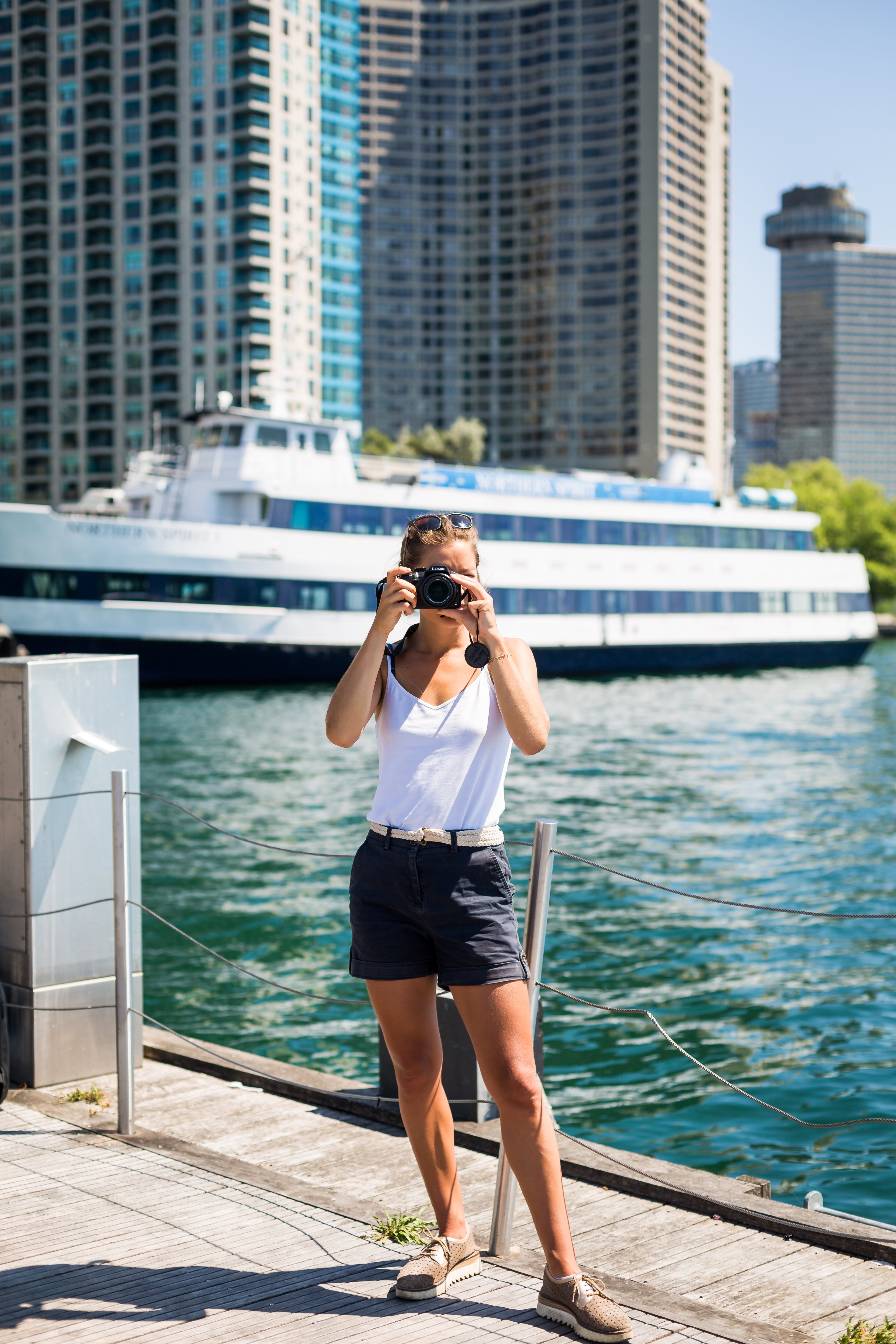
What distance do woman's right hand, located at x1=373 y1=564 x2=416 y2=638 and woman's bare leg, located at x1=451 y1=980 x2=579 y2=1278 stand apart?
79cm

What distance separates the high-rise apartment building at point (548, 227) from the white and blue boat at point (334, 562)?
89.5 meters

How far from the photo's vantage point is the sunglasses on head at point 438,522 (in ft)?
9.35

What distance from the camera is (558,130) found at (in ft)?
448

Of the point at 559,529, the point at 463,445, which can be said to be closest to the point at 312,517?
the point at 559,529

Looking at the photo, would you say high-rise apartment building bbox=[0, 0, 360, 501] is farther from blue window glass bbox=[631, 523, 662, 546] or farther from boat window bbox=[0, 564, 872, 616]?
boat window bbox=[0, 564, 872, 616]

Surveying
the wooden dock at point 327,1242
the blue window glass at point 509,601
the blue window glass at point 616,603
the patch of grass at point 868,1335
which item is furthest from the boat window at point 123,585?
the patch of grass at point 868,1335

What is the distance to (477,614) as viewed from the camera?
108 inches

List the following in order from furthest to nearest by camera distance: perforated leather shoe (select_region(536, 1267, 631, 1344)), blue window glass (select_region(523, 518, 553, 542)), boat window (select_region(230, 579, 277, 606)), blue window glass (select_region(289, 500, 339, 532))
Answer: blue window glass (select_region(523, 518, 553, 542)) → blue window glass (select_region(289, 500, 339, 532)) → boat window (select_region(230, 579, 277, 606)) → perforated leather shoe (select_region(536, 1267, 631, 1344))

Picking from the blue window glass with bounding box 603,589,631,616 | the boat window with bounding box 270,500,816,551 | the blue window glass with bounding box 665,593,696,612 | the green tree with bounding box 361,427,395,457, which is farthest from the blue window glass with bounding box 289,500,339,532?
the green tree with bounding box 361,427,395,457

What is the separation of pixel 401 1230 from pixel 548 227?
143 metres

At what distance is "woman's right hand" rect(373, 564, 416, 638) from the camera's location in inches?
108

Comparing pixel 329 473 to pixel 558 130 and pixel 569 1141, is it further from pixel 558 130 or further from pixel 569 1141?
pixel 558 130

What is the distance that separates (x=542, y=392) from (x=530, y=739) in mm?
136718

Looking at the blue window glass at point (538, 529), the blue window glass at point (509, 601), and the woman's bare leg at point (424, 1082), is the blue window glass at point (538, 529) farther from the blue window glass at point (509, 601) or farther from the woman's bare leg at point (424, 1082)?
the woman's bare leg at point (424, 1082)
